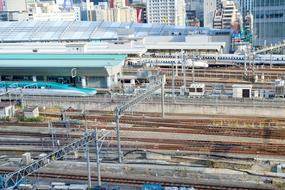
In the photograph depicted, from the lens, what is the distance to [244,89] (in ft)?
77.1

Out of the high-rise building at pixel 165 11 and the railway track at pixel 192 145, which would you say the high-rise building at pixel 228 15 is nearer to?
the high-rise building at pixel 165 11

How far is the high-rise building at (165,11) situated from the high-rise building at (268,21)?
1766 inches

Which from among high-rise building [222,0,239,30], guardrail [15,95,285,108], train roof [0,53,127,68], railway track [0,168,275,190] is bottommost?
railway track [0,168,275,190]

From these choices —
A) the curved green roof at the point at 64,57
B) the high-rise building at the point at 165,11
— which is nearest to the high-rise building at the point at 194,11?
the high-rise building at the point at 165,11

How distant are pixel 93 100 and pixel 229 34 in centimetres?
2064

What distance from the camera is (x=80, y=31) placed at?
4562 cm

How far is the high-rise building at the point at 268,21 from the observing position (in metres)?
35.5

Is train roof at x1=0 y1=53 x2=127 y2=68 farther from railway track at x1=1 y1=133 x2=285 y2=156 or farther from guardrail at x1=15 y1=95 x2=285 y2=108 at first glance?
railway track at x1=1 y1=133 x2=285 y2=156

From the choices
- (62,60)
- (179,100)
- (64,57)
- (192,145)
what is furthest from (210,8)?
(192,145)

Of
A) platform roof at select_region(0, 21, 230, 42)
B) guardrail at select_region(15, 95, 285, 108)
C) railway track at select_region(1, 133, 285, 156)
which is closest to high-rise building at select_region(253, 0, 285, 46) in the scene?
platform roof at select_region(0, 21, 230, 42)

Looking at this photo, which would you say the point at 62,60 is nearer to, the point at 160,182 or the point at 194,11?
the point at 160,182

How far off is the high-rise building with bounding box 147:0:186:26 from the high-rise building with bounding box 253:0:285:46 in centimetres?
4487

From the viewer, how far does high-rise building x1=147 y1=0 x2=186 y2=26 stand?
3211 inches

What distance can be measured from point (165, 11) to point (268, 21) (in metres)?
47.5
